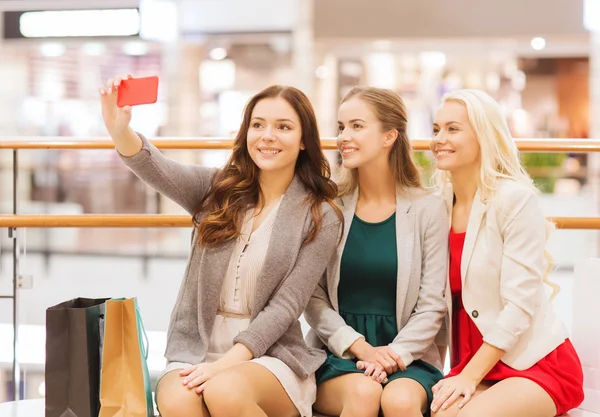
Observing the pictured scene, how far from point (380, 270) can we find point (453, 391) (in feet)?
1.46

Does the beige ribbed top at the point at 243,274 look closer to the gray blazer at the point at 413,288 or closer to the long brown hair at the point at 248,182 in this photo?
the long brown hair at the point at 248,182

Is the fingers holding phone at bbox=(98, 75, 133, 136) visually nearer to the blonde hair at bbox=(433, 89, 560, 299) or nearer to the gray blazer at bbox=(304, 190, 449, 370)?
the gray blazer at bbox=(304, 190, 449, 370)

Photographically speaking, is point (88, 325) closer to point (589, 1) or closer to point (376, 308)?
point (376, 308)

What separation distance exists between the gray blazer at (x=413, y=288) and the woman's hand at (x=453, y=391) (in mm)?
143

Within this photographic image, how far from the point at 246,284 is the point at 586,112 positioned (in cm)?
952

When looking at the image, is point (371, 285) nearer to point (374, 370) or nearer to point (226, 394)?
point (374, 370)

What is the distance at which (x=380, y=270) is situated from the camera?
2430 millimetres

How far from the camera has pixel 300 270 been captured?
91.8 inches

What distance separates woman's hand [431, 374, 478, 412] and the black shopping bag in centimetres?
101

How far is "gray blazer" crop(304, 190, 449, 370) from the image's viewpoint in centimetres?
237

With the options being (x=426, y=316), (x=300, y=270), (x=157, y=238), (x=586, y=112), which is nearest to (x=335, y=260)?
(x=300, y=270)

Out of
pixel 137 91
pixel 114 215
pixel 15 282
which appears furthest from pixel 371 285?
pixel 15 282

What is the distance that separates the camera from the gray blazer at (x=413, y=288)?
2365mm

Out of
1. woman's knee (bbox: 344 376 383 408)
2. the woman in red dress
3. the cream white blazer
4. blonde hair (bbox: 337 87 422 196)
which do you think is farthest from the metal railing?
woman's knee (bbox: 344 376 383 408)
